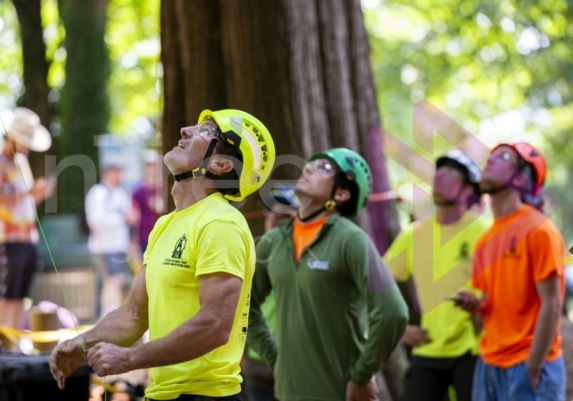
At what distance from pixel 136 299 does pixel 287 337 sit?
1.63 m

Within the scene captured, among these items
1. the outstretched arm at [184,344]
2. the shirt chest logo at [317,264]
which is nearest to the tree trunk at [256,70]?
the shirt chest logo at [317,264]

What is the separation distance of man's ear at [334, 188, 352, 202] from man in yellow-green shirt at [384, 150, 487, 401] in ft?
4.05

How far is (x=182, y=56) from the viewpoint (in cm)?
821

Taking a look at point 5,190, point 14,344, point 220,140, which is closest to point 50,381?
point 14,344

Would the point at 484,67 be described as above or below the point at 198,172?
above

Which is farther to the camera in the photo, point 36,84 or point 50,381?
point 36,84

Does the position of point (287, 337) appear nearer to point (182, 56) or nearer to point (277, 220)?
point (277, 220)

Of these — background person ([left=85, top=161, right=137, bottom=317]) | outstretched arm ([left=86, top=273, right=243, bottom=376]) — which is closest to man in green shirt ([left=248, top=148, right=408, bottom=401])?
outstretched arm ([left=86, top=273, right=243, bottom=376])

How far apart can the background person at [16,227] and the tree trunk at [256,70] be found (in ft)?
10.3

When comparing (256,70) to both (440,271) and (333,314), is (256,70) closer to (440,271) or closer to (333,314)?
(440,271)

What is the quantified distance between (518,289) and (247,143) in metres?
2.36

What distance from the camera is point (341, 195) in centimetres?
622

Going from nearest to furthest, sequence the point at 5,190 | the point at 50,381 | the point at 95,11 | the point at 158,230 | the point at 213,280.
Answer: the point at 213,280, the point at 158,230, the point at 50,381, the point at 5,190, the point at 95,11

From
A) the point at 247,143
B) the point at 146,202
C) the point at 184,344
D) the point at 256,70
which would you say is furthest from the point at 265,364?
the point at 146,202
